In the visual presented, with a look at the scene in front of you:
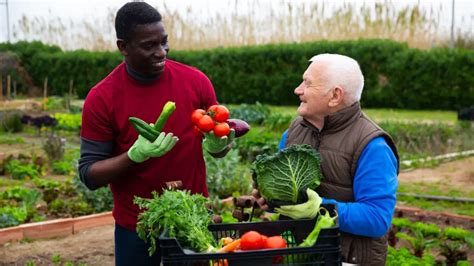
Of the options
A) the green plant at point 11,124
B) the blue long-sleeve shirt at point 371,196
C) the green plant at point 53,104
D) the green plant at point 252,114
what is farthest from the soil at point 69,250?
the green plant at point 53,104

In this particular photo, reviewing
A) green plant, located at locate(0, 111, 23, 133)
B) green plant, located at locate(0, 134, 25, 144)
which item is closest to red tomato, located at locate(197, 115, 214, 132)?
green plant, located at locate(0, 134, 25, 144)

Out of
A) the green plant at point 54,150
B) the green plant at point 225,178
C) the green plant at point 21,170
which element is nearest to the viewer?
the green plant at point 225,178

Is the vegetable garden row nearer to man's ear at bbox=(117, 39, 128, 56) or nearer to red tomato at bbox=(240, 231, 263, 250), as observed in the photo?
red tomato at bbox=(240, 231, 263, 250)

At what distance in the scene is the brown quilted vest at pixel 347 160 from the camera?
9.57 feet

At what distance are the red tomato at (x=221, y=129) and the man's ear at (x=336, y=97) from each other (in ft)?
1.74

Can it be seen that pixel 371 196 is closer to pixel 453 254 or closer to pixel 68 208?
pixel 453 254

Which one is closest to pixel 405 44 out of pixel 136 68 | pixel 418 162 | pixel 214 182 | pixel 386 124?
pixel 386 124

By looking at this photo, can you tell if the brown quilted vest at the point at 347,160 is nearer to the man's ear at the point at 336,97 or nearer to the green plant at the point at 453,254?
the man's ear at the point at 336,97

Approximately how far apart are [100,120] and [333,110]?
1057 mm

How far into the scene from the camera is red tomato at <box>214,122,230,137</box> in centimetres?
324

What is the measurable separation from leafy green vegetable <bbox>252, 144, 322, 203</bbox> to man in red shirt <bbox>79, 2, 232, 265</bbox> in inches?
20.2

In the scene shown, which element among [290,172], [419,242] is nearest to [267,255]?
[290,172]

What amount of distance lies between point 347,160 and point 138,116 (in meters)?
1.00

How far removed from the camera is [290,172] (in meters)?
2.81
